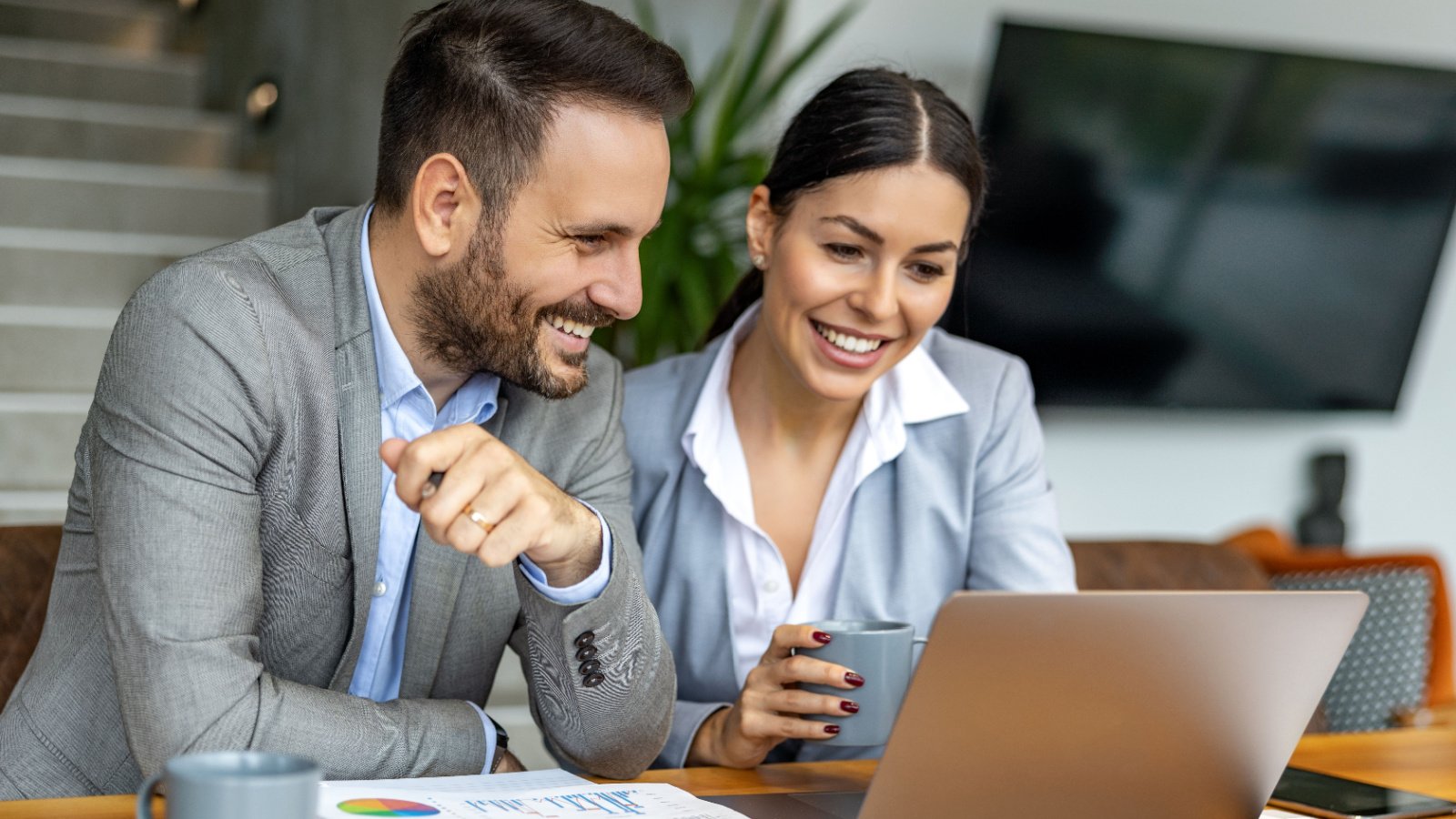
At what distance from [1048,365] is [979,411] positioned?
185cm

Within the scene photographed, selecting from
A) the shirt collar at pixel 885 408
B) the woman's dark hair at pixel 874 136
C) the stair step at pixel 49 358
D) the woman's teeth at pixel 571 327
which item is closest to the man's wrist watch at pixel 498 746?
the woman's teeth at pixel 571 327

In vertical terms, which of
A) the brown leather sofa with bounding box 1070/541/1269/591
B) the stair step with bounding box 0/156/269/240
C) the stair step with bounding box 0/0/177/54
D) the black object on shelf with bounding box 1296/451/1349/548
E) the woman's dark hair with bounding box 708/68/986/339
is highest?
the stair step with bounding box 0/0/177/54

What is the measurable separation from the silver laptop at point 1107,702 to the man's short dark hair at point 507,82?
628 millimetres

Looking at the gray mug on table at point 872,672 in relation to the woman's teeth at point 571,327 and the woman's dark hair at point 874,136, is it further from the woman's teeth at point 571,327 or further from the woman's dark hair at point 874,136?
the woman's dark hair at point 874,136

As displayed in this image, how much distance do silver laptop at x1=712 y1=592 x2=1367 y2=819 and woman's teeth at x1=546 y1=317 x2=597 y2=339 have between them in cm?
51

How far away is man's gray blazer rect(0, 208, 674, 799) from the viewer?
1122 millimetres

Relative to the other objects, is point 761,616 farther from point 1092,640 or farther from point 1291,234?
Result: point 1291,234

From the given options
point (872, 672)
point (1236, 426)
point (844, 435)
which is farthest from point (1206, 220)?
point (872, 672)

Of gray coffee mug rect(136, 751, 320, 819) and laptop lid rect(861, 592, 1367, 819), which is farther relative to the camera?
laptop lid rect(861, 592, 1367, 819)

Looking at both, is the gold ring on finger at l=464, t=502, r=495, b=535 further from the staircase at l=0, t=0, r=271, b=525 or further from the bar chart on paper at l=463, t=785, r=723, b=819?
the staircase at l=0, t=0, r=271, b=525

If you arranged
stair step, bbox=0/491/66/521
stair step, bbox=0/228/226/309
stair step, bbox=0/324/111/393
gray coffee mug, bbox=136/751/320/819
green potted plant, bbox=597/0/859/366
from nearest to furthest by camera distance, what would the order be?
gray coffee mug, bbox=136/751/320/819
green potted plant, bbox=597/0/859/366
stair step, bbox=0/491/66/521
stair step, bbox=0/324/111/393
stair step, bbox=0/228/226/309

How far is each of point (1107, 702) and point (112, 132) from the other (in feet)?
13.3

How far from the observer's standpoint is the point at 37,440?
131 inches

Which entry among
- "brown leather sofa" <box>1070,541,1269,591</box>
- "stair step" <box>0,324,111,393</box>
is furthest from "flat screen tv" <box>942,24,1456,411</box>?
"stair step" <box>0,324,111,393</box>
